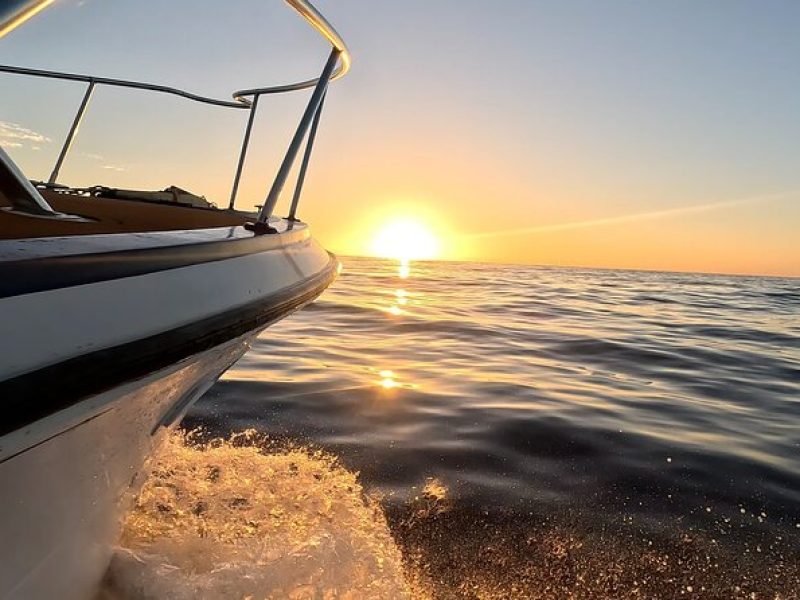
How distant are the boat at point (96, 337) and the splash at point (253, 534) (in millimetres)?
348

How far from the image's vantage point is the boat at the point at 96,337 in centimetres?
87

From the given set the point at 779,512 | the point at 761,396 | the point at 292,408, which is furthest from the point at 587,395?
the point at 292,408

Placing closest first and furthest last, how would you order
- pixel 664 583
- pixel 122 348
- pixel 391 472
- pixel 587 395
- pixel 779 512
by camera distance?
pixel 122 348 → pixel 664 583 → pixel 779 512 → pixel 391 472 → pixel 587 395

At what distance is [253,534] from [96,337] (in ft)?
6.12

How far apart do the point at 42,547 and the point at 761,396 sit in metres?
5.44

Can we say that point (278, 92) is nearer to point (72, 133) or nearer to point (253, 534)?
point (72, 133)

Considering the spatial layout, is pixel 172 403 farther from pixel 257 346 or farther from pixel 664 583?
pixel 257 346

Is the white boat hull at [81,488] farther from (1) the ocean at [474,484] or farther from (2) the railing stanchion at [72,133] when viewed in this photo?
(2) the railing stanchion at [72,133]

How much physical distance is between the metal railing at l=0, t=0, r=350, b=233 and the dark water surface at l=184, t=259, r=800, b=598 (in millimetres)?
1541

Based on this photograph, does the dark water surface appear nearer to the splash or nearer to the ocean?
the ocean

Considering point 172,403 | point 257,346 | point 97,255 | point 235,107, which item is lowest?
point 257,346

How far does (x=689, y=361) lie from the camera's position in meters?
6.60

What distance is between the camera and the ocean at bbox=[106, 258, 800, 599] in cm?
232

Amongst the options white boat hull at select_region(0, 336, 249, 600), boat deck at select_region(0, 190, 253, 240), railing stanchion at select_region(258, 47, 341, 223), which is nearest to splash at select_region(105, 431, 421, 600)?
white boat hull at select_region(0, 336, 249, 600)
